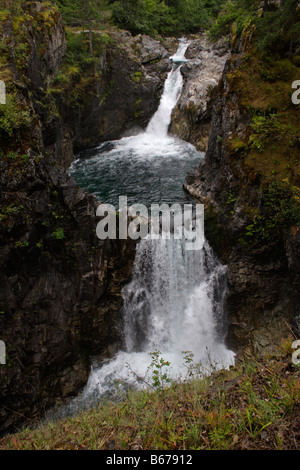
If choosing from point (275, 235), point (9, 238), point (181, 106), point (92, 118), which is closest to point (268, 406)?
point (275, 235)

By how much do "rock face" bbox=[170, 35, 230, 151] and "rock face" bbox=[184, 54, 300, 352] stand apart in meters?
7.26

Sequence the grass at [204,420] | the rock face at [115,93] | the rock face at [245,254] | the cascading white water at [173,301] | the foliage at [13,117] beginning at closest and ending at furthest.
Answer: the grass at [204,420] < the foliage at [13,117] < the rock face at [245,254] < the cascading white water at [173,301] < the rock face at [115,93]

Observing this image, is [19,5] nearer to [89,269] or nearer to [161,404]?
[89,269]

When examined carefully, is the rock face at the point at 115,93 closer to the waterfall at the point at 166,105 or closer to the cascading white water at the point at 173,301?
the waterfall at the point at 166,105

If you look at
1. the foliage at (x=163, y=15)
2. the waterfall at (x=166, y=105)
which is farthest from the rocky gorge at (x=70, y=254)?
the foliage at (x=163, y=15)

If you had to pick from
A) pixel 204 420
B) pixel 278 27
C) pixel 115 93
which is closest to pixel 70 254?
pixel 204 420

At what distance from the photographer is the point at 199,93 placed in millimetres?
18453

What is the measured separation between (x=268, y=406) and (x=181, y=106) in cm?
1988

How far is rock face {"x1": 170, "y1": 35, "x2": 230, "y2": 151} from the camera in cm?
1808

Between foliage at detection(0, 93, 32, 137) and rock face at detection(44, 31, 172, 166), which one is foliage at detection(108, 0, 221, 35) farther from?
foliage at detection(0, 93, 32, 137)

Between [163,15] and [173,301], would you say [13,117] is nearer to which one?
[173,301]

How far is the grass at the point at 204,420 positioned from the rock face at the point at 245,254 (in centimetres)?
424

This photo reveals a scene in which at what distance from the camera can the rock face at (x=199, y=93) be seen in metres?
18.1

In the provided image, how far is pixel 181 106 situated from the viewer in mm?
19641
